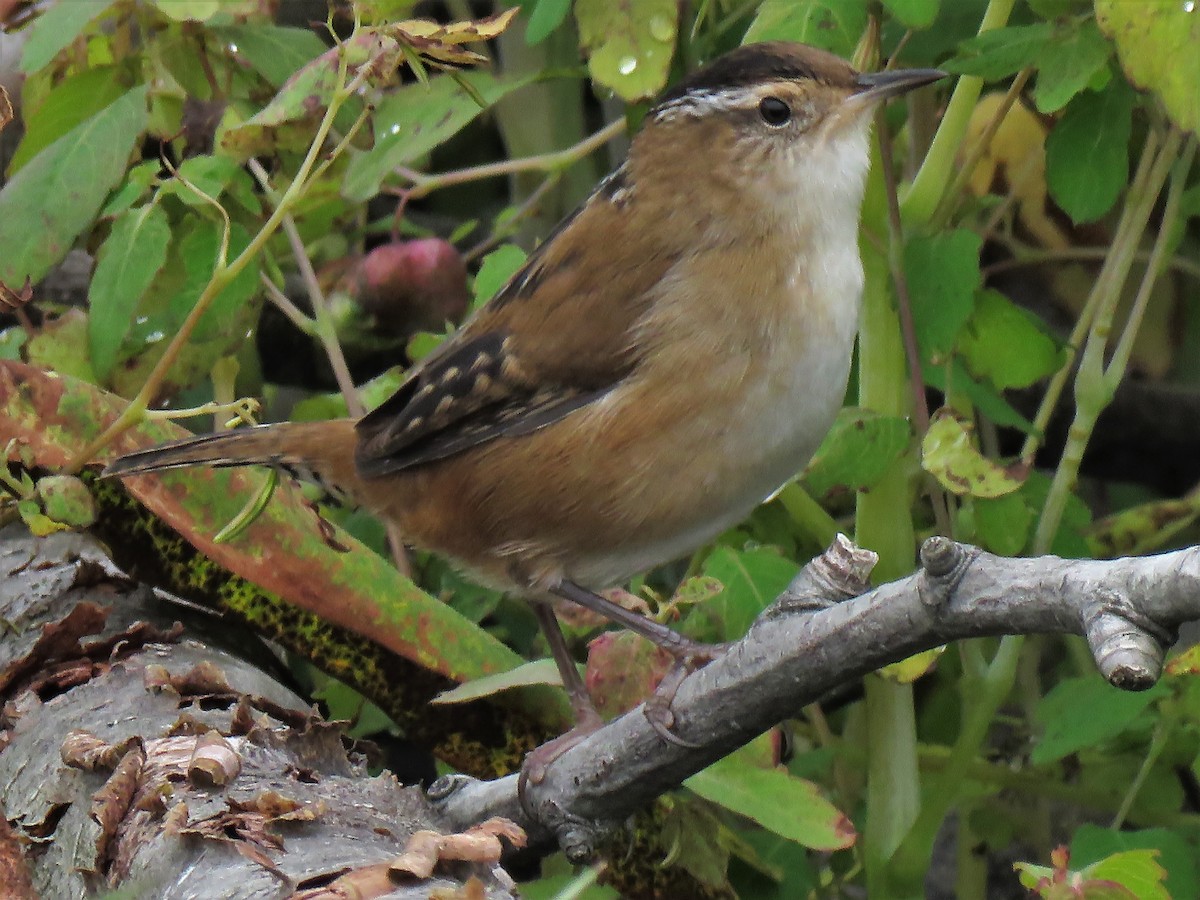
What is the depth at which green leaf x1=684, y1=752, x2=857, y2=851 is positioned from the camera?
2.09 m

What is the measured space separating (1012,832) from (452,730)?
3.71 ft

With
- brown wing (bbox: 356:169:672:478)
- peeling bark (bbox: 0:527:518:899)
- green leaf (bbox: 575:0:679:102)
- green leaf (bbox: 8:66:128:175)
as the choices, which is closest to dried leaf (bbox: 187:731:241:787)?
peeling bark (bbox: 0:527:518:899)

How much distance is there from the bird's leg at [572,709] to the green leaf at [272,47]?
3.38 ft

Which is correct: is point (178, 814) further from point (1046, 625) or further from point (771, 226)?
point (771, 226)

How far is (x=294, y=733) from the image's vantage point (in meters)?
2.01

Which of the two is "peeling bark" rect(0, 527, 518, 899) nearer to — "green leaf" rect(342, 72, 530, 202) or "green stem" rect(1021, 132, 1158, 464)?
"green leaf" rect(342, 72, 530, 202)

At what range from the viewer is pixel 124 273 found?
95.9 inches

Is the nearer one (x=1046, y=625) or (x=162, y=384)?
(x=1046, y=625)

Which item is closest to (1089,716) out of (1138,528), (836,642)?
(1138,528)

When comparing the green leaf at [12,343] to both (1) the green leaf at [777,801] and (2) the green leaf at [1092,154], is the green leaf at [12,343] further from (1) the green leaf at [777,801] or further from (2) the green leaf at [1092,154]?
(2) the green leaf at [1092,154]

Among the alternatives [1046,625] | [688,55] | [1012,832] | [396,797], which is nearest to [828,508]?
[1012,832]

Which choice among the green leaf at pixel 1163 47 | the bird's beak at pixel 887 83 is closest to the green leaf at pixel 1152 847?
the green leaf at pixel 1163 47

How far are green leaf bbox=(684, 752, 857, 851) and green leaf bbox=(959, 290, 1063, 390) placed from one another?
2.35 feet

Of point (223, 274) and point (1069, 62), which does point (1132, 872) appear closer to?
point (1069, 62)
